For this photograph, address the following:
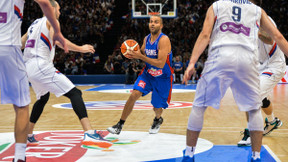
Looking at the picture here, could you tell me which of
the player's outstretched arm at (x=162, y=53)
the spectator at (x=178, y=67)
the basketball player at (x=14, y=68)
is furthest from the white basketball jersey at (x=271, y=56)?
the spectator at (x=178, y=67)

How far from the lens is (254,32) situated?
323 centimetres

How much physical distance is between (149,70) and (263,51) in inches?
64.8

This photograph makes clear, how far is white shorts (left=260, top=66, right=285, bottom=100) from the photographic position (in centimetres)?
473

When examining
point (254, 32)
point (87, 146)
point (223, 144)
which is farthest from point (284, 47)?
point (87, 146)

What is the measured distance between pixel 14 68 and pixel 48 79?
Result: 49.4 inches

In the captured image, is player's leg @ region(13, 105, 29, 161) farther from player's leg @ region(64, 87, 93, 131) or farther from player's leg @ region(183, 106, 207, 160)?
player's leg @ region(183, 106, 207, 160)

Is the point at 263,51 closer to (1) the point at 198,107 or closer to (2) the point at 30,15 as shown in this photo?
(1) the point at 198,107

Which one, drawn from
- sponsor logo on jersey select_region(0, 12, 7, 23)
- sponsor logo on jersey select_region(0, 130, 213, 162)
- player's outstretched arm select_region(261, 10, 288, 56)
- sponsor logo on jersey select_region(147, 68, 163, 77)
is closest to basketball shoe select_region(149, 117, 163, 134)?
Result: sponsor logo on jersey select_region(0, 130, 213, 162)

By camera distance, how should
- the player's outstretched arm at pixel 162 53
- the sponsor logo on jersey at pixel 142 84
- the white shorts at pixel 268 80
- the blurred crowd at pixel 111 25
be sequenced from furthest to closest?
the blurred crowd at pixel 111 25, the sponsor logo on jersey at pixel 142 84, the player's outstretched arm at pixel 162 53, the white shorts at pixel 268 80

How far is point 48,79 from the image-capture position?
420 centimetres

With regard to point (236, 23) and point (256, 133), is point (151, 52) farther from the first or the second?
point (256, 133)

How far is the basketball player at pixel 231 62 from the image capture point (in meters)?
3.12

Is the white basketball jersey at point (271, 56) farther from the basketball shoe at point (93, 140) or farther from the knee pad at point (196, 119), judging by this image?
the basketball shoe at point (93, 140)

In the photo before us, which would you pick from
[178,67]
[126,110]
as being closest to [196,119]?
[126,110]
